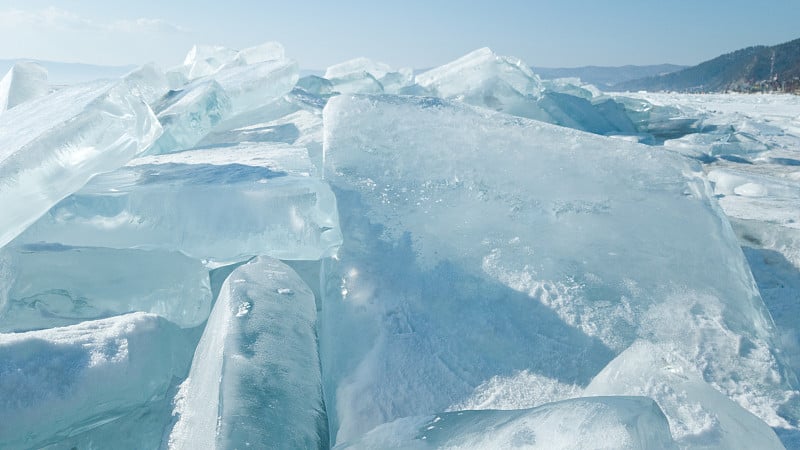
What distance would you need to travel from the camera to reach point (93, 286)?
3.98ft

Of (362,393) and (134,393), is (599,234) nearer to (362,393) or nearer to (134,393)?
(362,393)

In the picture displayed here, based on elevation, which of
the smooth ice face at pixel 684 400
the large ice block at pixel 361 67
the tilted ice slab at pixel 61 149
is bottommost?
the smooth ice face at pixel 684 400

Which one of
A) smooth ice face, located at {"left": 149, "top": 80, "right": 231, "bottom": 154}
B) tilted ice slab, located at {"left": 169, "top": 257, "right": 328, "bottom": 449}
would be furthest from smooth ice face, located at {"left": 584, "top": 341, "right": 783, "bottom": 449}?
smooth ice face, located at {"left": 149, "top": 80, "right": 231, "bottom": 154}

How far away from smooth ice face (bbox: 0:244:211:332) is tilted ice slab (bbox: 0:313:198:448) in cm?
21

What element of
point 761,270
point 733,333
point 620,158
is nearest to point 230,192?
point 620,158

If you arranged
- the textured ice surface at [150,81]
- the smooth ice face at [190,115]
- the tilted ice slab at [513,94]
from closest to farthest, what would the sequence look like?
the smooth ice face at [190,115], the textured ice surface at [150,81], the tilted ice slab at [513,94]

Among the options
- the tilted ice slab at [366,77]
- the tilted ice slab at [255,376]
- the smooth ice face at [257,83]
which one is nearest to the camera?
the tilted ice slab at [255,376]

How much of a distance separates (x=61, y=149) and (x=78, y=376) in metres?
0.62

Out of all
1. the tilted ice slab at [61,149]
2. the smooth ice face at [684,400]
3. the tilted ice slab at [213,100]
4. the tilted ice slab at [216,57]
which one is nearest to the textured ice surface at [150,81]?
the tilted ice slab at [213,100]

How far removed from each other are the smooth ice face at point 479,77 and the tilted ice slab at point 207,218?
2.77m

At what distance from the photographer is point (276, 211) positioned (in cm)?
127

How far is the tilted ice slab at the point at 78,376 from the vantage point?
0.77 metres

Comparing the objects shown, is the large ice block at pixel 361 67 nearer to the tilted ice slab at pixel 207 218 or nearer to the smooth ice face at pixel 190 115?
the smooth ice face at pixel 190 115

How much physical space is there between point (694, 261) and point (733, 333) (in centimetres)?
19
